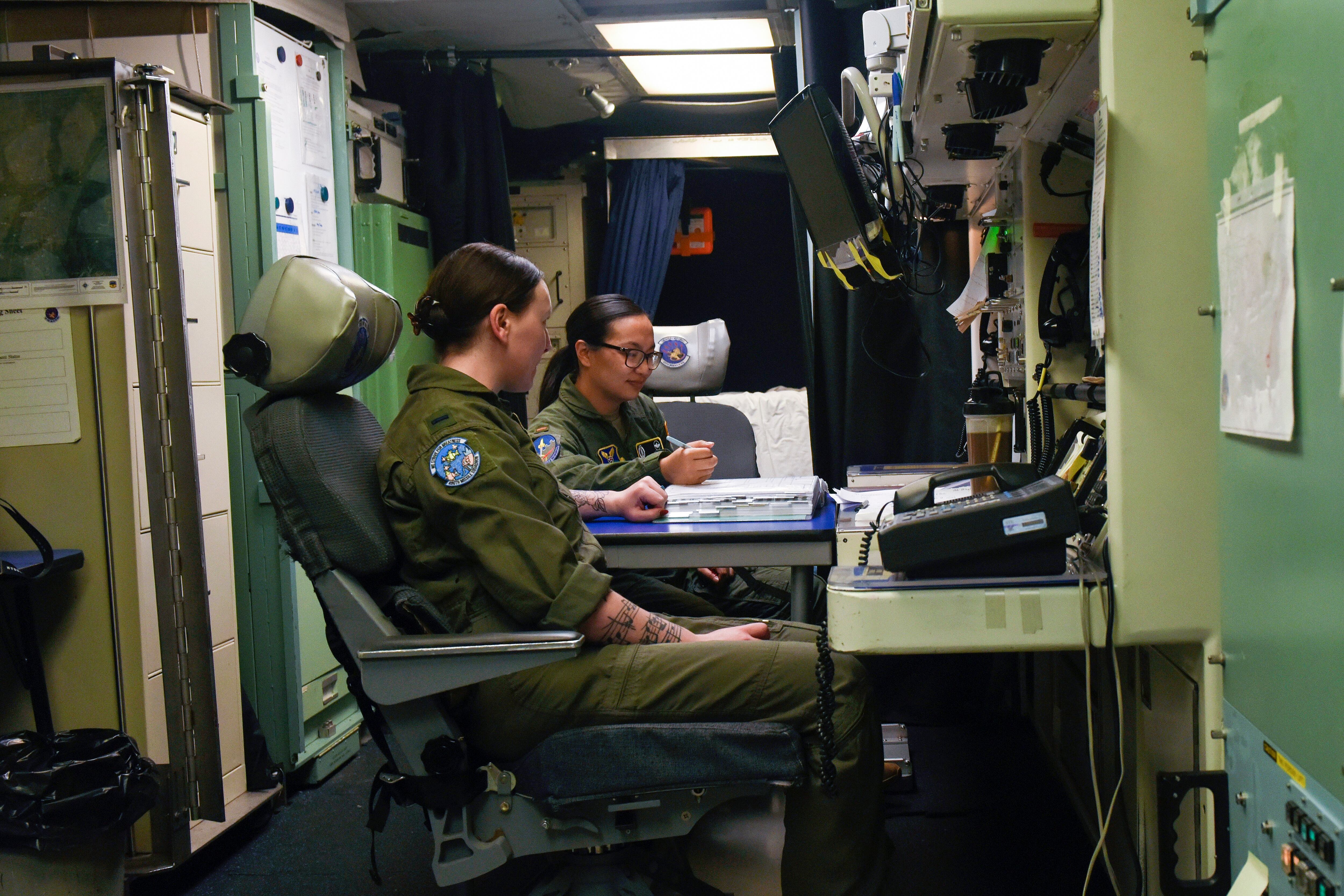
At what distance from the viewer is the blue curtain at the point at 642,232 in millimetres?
4406

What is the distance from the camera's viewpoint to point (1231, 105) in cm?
109

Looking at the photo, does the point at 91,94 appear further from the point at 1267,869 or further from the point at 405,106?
the point at 1267,869

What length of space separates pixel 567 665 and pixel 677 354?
184 cm

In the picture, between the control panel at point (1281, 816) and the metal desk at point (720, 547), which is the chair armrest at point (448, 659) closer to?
the metal desk at point (720, 547)

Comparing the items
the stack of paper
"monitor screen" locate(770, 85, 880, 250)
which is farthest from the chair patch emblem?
the stack of paper

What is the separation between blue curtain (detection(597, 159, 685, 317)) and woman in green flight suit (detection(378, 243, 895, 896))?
292 centimetres

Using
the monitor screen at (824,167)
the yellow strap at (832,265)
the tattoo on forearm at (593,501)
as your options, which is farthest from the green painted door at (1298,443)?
the yellow strap at (832,265)

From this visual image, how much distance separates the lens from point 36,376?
6.48ft

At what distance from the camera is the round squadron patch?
1409mm

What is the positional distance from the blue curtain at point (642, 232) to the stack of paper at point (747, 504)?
2.39 meters

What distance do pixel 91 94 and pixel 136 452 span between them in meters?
0.68

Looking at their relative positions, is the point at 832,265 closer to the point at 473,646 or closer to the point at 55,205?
Answer: the point at 473,646

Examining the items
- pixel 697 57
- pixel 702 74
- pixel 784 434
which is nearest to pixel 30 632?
pixel 784 434

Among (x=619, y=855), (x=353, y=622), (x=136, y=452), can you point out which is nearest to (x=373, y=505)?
(x=353, y=622)
